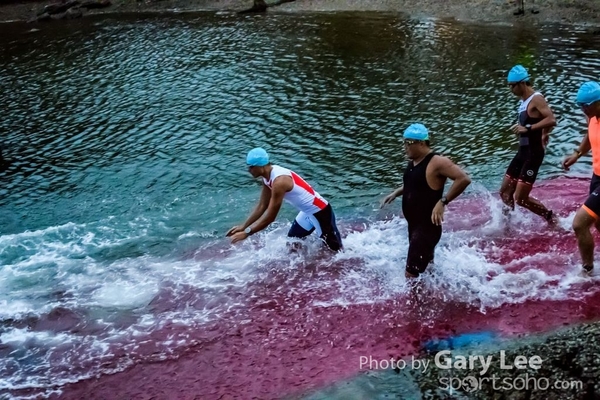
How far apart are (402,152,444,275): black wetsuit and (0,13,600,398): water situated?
1.93ft

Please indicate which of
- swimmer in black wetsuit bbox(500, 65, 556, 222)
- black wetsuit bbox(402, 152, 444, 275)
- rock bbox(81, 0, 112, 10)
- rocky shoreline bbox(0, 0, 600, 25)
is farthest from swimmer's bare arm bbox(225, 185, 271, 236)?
rock bbox(81, 0, 112, 10)

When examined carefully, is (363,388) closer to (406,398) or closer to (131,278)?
(406,398)

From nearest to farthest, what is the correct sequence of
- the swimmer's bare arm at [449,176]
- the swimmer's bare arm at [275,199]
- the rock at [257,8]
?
the swimmer's bare arm at [449,176] < the swimmer's bare arm at [275,199] < the rock at [257,8]

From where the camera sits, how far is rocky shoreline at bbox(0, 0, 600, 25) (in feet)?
74.7

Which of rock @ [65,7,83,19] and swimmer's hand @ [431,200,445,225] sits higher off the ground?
rock @ [65,7,83,19]

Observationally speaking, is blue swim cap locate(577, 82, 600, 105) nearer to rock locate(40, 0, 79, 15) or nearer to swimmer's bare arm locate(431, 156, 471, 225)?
swimmer's bare arm locate(431, 156, 471, 225)

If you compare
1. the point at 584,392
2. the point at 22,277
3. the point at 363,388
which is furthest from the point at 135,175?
the point at 584,392

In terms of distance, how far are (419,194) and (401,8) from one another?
71.1ft

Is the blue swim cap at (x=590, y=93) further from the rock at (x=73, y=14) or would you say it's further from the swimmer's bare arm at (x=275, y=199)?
the rock at (x=73, y=14)

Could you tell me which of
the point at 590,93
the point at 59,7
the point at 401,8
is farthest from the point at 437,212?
the point at 59,7

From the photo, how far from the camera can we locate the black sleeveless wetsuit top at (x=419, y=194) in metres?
Result: 7.15

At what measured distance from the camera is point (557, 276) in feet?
26.5

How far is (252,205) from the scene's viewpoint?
467 inches

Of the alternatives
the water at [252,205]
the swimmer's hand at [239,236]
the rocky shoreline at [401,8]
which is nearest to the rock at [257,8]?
the rocky shoreline at [401,8]
